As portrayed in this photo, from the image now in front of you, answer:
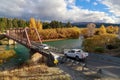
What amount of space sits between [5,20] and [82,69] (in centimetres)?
13589

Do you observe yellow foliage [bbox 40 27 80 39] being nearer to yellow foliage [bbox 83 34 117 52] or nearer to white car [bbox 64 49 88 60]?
yellow foliage [bbox 83 34 117 52]

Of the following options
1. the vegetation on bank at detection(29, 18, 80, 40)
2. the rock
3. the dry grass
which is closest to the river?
the rock

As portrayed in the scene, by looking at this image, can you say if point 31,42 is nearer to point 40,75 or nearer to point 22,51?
point 22,51

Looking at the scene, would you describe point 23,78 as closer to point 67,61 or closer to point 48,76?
point 48,76

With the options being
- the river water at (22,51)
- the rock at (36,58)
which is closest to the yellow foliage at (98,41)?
the rock at (36,58)

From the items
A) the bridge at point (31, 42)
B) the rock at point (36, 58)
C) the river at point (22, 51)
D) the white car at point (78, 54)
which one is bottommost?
the river at point (22, 51)

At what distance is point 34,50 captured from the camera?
204 feet

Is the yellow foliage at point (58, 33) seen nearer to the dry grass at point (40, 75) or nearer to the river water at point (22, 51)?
the river water at point (22, 51)

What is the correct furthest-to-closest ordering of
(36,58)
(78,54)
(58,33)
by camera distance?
(58,33)
(36,58)
(78,54)

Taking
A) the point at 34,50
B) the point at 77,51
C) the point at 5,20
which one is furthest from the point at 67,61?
the point at 5,20

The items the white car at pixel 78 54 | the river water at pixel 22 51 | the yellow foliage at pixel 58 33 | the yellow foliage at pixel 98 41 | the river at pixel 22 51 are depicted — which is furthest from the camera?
the yellow foliage at pixel 58 33

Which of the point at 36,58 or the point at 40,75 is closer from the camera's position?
the point at 40,75

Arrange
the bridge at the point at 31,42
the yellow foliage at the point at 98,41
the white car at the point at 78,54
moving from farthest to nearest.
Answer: the yellow foliage at the point at 98,41
the bridge at the point at 31,42
the white car at the point at 78,54

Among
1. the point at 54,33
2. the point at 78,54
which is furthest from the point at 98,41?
the point at 54,33
